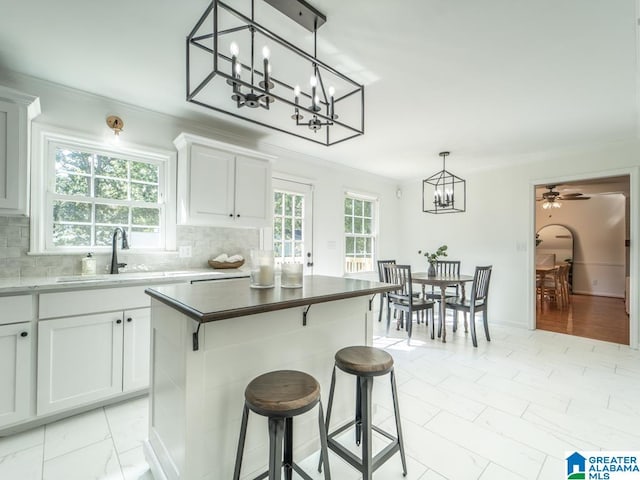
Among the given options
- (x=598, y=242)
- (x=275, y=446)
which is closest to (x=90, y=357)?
(x=275, y=446)

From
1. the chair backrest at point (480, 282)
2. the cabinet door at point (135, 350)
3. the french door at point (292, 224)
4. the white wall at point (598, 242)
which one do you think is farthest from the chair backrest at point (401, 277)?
the white wall at point (598, 242)

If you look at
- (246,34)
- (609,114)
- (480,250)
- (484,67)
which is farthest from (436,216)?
(246,34)

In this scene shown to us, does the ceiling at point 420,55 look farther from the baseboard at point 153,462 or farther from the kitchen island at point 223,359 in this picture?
the baseboard at point 153,462

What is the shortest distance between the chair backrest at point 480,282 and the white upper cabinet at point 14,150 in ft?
14.6

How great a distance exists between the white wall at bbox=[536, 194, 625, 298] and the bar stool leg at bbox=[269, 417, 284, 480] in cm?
914

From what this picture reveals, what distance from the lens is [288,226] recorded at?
418cm

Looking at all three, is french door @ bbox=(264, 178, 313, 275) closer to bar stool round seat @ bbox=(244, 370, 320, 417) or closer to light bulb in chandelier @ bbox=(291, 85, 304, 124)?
light bulb in chandelier @ bbox=(291, 85, 304, 124)

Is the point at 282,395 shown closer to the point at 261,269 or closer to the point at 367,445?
the point at 367,445

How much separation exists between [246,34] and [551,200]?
20.4ft

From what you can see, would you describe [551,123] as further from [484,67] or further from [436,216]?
[436,216]

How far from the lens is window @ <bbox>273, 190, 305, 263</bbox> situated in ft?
13.3

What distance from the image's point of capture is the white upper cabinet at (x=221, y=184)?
294cm

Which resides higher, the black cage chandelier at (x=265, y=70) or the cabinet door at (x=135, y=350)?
the black cage chandelier at (x=265, y=70)

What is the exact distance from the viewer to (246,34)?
6.09ft
